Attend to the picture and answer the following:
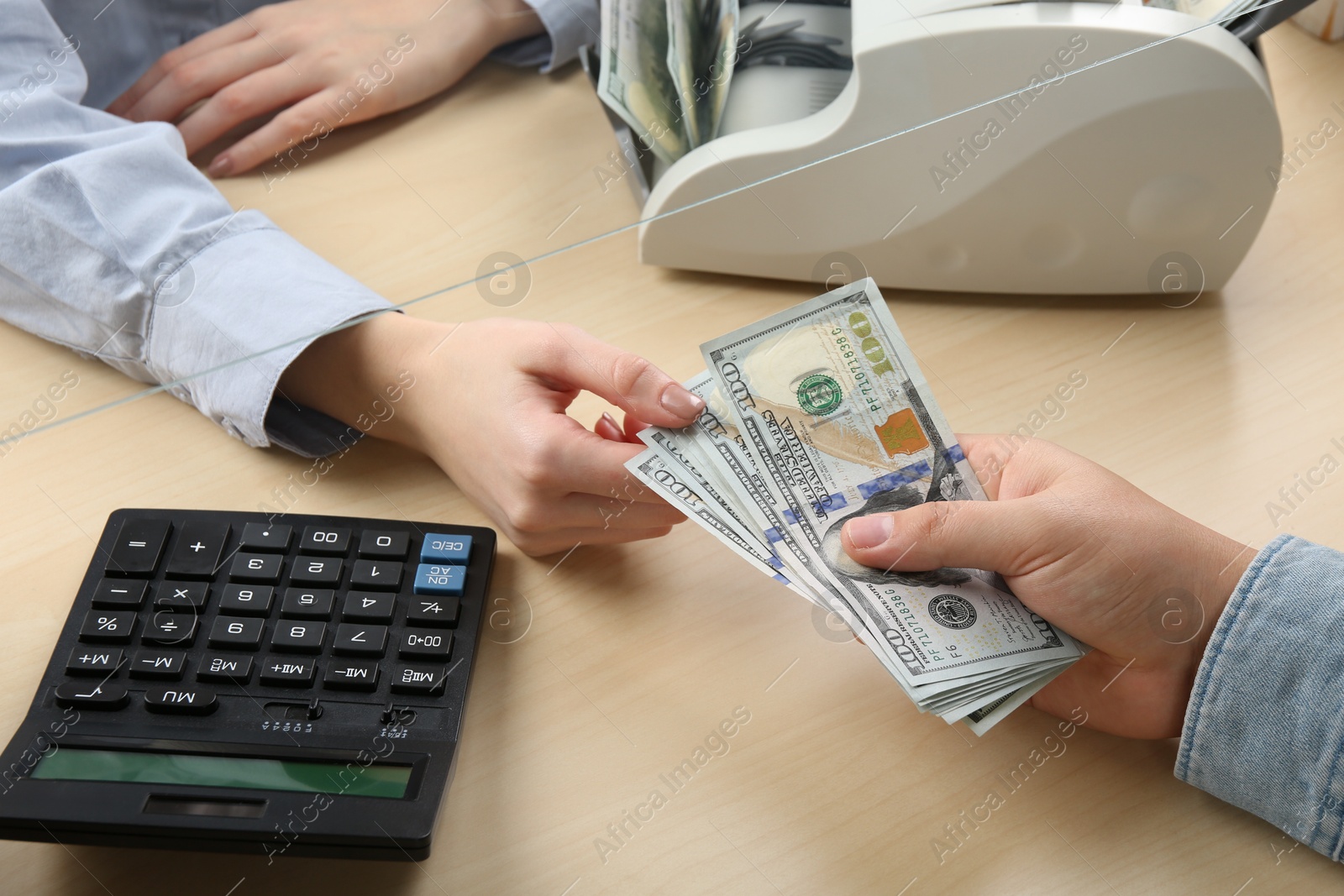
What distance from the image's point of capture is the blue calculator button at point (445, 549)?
0.60 meters

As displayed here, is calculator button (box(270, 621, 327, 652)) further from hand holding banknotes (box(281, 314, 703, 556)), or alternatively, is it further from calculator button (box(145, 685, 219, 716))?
Answer: hand holding banknotes (box(281, 314, 703, 556))

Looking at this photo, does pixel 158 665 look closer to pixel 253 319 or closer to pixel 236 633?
pixel 236 633

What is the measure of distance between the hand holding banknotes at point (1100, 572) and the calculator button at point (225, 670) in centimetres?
35

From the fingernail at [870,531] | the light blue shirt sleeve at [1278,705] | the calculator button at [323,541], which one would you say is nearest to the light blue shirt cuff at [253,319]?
the calculator button at [323,541]

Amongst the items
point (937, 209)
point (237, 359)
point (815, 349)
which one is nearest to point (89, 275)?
point (237, 359)

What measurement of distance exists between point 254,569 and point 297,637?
6 centimetres

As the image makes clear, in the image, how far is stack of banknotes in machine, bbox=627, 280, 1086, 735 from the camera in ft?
1.79

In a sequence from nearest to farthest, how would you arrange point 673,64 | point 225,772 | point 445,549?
point 225,772, point 445,549, point 673,64

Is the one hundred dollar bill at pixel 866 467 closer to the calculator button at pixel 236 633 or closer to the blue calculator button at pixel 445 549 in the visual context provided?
the blue calculator button at pixel 445 549

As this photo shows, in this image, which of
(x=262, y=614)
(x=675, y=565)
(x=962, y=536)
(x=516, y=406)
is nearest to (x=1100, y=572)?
(x=962, y=536)

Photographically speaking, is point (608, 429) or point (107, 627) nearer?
point (107, 627)

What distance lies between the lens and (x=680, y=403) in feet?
1.97

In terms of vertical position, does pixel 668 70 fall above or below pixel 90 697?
above

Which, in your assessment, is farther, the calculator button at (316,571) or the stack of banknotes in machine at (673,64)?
the stack of banknotes in machine at (673,64)
